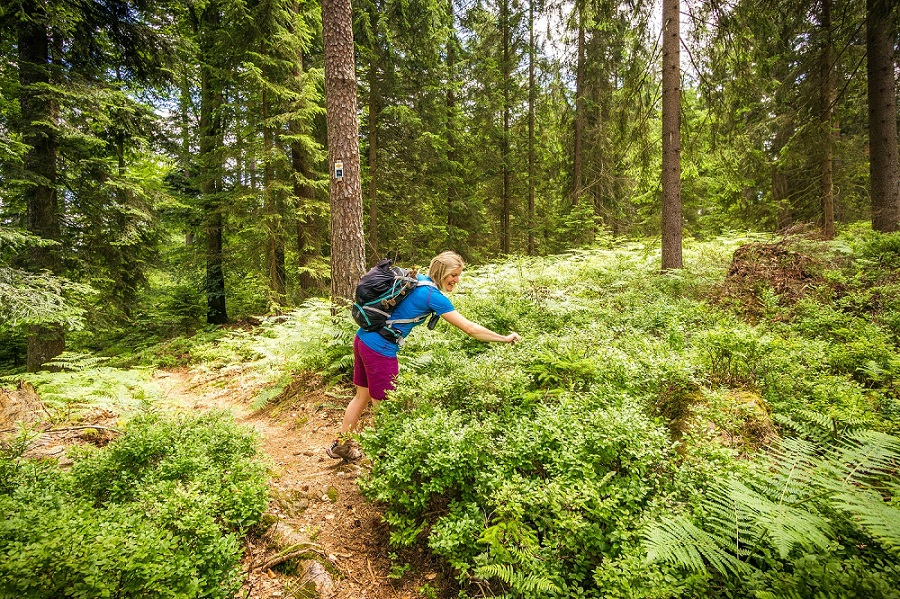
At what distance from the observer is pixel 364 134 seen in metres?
14.5

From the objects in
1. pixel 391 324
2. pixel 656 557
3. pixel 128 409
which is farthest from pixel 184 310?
pixel 656 557

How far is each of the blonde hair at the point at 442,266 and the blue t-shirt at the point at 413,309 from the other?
12 cm

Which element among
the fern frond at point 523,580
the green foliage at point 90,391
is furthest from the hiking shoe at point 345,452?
the fern frond at point 523,580

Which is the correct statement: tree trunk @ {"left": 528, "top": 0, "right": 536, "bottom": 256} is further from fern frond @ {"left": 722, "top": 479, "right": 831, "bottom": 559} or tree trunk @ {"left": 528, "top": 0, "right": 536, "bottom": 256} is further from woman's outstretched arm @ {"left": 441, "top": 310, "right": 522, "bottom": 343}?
fern frond @ {"left": 722, "top": 479, "right": 831, "bottom": 559}

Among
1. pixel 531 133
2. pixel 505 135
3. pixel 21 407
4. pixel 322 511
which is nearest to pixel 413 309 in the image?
pixel 322 511

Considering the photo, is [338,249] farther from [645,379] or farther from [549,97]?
[549,97]

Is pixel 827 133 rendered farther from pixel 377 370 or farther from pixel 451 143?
pixel 377 370

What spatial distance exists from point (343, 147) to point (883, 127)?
39.6ft

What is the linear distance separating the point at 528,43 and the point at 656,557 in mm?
21319

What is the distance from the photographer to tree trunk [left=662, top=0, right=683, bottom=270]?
25.8ft

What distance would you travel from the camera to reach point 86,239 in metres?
9.48

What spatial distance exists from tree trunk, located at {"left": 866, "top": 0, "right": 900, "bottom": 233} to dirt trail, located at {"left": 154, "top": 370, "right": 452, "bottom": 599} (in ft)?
41.5

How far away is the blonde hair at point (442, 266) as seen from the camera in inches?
158

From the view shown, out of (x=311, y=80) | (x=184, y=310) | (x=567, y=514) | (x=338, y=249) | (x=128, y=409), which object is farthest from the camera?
(x=184, y=310)
